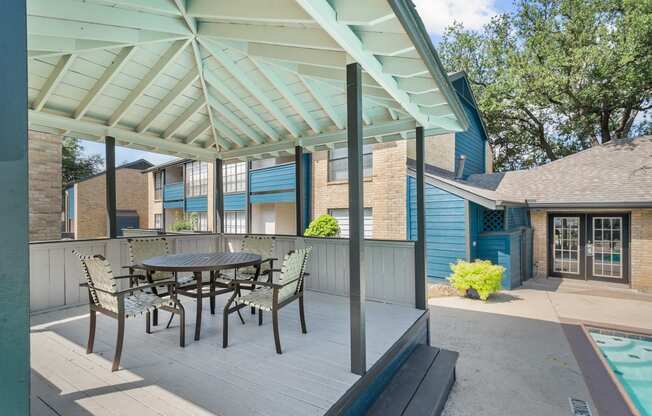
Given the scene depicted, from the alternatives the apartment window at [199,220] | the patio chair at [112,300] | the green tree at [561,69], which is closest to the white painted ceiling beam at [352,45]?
the patio chair at [112,300]

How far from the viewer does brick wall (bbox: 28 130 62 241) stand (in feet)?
21.2

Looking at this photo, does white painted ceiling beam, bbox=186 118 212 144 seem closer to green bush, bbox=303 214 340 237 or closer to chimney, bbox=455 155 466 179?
green bush, bbox=303 214 340 237

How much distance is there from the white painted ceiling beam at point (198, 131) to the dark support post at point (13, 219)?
508cm

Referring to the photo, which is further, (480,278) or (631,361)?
(480,278)

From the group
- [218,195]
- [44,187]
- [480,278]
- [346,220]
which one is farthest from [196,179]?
[480,278]

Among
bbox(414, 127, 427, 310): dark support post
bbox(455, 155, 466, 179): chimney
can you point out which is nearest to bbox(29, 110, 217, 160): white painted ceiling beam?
bbox(414, 127, 427, 310): dark support post

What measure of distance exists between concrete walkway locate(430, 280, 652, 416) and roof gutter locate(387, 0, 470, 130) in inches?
134

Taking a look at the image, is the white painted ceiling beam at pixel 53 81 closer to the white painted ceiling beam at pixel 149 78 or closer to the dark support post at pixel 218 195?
the white painted ceiling beam at pixel 149 78

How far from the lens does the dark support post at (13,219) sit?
3.13 ft

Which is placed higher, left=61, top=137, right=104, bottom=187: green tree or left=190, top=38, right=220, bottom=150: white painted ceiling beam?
left=61, top=137, right=104, bottom=187: green tree

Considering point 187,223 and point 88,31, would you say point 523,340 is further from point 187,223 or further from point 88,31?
point 187,223

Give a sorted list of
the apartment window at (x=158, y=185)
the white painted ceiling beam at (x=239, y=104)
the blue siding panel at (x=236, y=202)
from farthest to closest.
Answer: the apartment window at (x=158, y=185)
the blue siding panel at (x=236, y=202)
the white painted ceiling beam at (x=239, y=104)

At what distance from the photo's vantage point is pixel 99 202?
1853 cm

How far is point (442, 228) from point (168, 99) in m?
7.53
